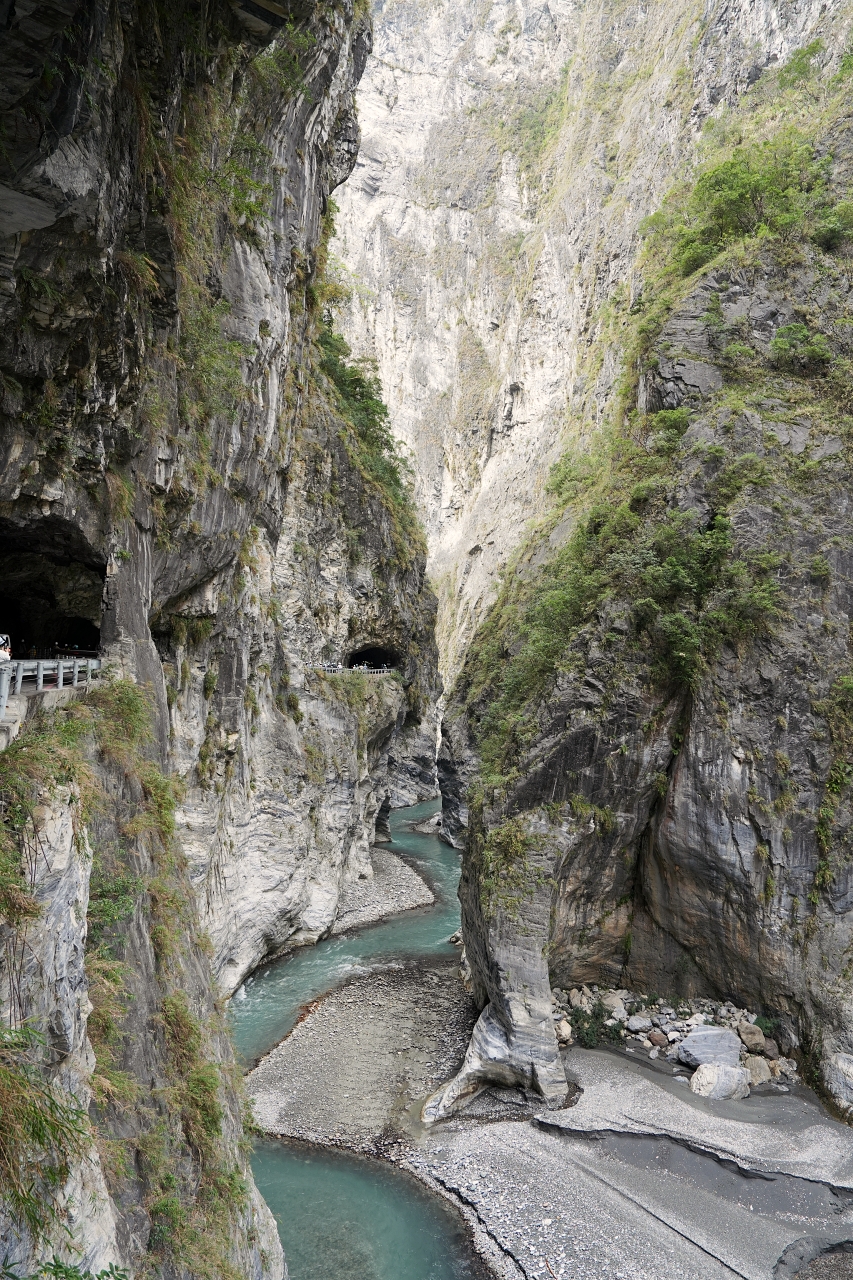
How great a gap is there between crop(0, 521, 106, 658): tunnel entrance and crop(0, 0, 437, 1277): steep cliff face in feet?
0.29

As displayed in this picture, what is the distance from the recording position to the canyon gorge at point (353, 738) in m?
6.89

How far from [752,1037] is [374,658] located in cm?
2761

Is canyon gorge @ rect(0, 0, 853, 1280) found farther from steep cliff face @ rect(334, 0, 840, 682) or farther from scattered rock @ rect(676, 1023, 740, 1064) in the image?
steep cliff face @ rect(334, 0, 840, 682)

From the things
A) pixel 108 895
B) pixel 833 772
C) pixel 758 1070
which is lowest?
pixel 758 1070

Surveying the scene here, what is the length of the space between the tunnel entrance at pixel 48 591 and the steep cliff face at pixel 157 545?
87 mm

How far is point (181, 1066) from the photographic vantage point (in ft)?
27.2

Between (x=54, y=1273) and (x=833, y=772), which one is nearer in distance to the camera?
(x=54, y=1273)

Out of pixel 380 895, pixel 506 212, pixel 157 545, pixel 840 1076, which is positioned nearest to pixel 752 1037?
pixel 840 1076

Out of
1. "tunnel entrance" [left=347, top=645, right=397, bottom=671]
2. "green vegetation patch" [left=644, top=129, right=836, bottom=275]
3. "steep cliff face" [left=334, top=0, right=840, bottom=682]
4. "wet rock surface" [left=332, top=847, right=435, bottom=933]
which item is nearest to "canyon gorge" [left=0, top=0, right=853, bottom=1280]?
"green vegetation patch" [left=644, top=129, right=836, bottom=275]

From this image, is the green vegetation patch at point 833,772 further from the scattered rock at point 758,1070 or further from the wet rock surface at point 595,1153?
the wet rock surface at point 595,1153

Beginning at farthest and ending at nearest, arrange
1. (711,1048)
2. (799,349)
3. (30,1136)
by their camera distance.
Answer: (799,349), (711,1048), (30,1136)

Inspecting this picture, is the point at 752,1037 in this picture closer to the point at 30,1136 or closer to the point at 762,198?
the point at 30,1136

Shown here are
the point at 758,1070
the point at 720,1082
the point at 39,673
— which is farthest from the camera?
the point at 758,1070

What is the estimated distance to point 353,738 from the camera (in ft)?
94.9
